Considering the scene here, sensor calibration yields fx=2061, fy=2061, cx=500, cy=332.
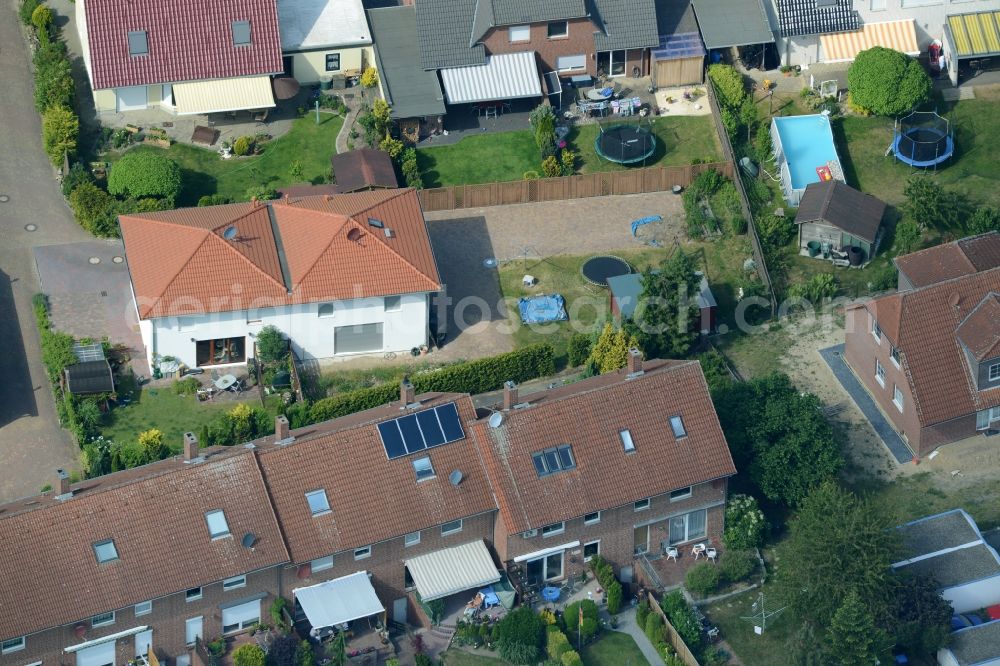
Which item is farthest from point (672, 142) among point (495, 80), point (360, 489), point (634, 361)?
point (360, 489)

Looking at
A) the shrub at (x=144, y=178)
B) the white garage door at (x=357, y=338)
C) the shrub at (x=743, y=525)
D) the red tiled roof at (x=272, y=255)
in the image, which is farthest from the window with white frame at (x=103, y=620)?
the shrub at (x=144, y=178)

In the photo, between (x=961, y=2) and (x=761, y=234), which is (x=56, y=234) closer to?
(x=761, y=234)

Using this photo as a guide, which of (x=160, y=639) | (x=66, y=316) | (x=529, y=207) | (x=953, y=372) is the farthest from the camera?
A: (x=529, y=207)

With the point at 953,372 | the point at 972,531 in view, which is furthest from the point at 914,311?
the point at 972,531

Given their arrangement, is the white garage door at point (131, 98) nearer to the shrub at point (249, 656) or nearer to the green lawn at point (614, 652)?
the shrub at point (249, 656)

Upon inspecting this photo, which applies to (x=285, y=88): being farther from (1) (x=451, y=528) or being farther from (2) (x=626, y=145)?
(1) (x=451, y=528)

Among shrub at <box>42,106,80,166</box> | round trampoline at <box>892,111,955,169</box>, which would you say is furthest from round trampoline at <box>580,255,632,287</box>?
shrub at <box>42,106,80,166</box>
